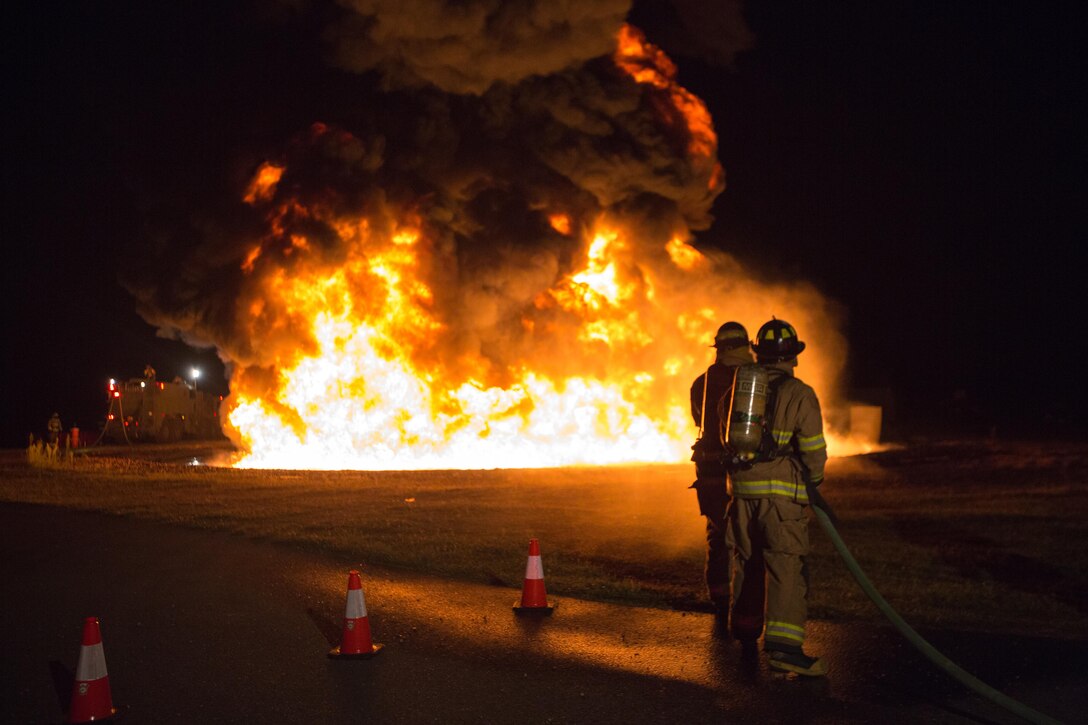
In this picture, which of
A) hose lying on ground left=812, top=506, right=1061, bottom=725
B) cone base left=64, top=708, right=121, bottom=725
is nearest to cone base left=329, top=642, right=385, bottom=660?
cone base left=64, top=708, right=121, bottom=725

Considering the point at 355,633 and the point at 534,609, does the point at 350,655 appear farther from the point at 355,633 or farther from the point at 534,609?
the point at 534,609

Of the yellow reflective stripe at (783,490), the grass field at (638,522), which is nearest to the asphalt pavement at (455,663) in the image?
the grass field at (638,522)

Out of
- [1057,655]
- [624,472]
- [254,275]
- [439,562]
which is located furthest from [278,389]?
[1057,655]

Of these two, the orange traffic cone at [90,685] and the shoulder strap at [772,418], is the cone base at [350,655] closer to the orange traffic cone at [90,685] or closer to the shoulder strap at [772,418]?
the orange traffic cone at [90,685]

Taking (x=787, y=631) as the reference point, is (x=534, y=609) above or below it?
below

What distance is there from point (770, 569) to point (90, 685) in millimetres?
3702

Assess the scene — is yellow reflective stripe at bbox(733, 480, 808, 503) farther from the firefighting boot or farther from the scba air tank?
the firefighting boot

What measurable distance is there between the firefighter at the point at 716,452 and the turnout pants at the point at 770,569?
0.82 meters

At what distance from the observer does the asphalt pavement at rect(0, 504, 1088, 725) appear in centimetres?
434

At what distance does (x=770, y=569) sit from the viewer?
4.99 m

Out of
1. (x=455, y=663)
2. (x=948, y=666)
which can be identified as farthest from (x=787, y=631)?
(x=455, y=663)

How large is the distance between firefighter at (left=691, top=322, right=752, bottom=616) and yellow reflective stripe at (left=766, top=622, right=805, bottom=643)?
49.2 inches

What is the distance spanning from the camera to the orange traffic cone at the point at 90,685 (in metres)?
4.21

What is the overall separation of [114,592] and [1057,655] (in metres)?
6.87
